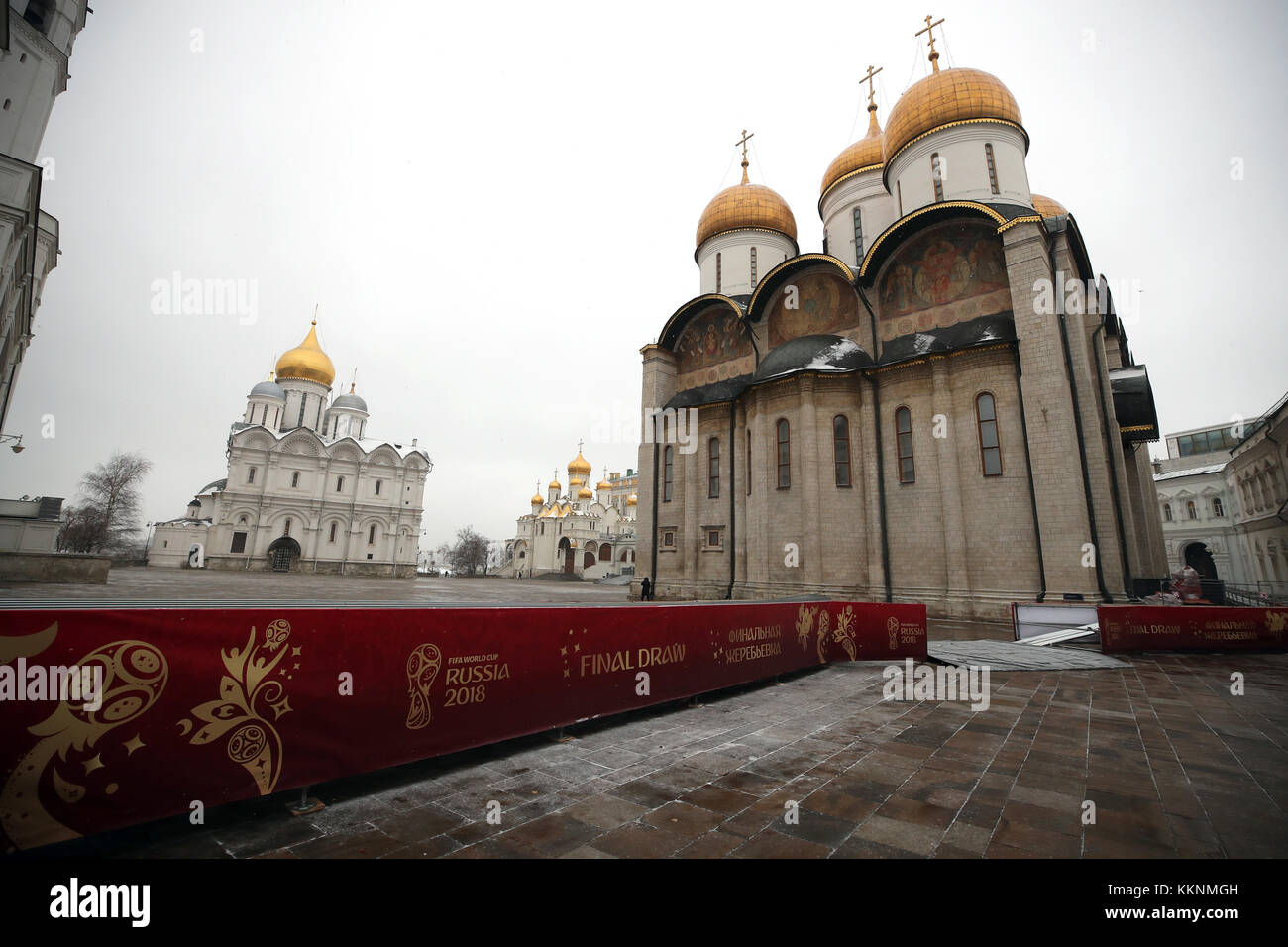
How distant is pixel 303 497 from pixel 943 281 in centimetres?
4220

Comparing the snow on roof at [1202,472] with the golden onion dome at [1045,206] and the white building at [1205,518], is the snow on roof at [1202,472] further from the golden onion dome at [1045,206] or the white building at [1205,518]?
the golden onion dome at [1045,206]

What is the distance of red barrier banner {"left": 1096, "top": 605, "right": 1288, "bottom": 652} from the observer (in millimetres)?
9891

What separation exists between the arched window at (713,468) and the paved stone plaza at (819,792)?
15.1 m

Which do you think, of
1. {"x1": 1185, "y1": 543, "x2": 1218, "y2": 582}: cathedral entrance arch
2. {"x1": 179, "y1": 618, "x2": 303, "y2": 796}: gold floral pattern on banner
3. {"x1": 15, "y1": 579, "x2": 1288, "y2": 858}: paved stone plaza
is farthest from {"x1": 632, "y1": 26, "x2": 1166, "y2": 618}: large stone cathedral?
{"x1": 1185, "y1": 543, "x2": 1218, "y2": 582}: cathedral entrance arch

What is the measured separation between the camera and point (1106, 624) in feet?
32.7

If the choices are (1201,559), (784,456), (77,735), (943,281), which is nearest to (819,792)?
(77,735)

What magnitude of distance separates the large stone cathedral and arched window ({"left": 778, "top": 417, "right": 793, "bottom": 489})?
62 millimetres

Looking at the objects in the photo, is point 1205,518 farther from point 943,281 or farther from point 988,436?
point 943,281

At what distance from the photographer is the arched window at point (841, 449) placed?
57.0ft

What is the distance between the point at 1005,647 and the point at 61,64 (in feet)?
93.3

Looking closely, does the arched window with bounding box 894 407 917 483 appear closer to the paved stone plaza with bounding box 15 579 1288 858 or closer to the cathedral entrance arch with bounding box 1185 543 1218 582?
the paved stone plaza with bounding box 15 579 1288 858

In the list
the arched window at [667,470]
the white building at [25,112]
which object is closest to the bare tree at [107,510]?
the white building at [25,112]
